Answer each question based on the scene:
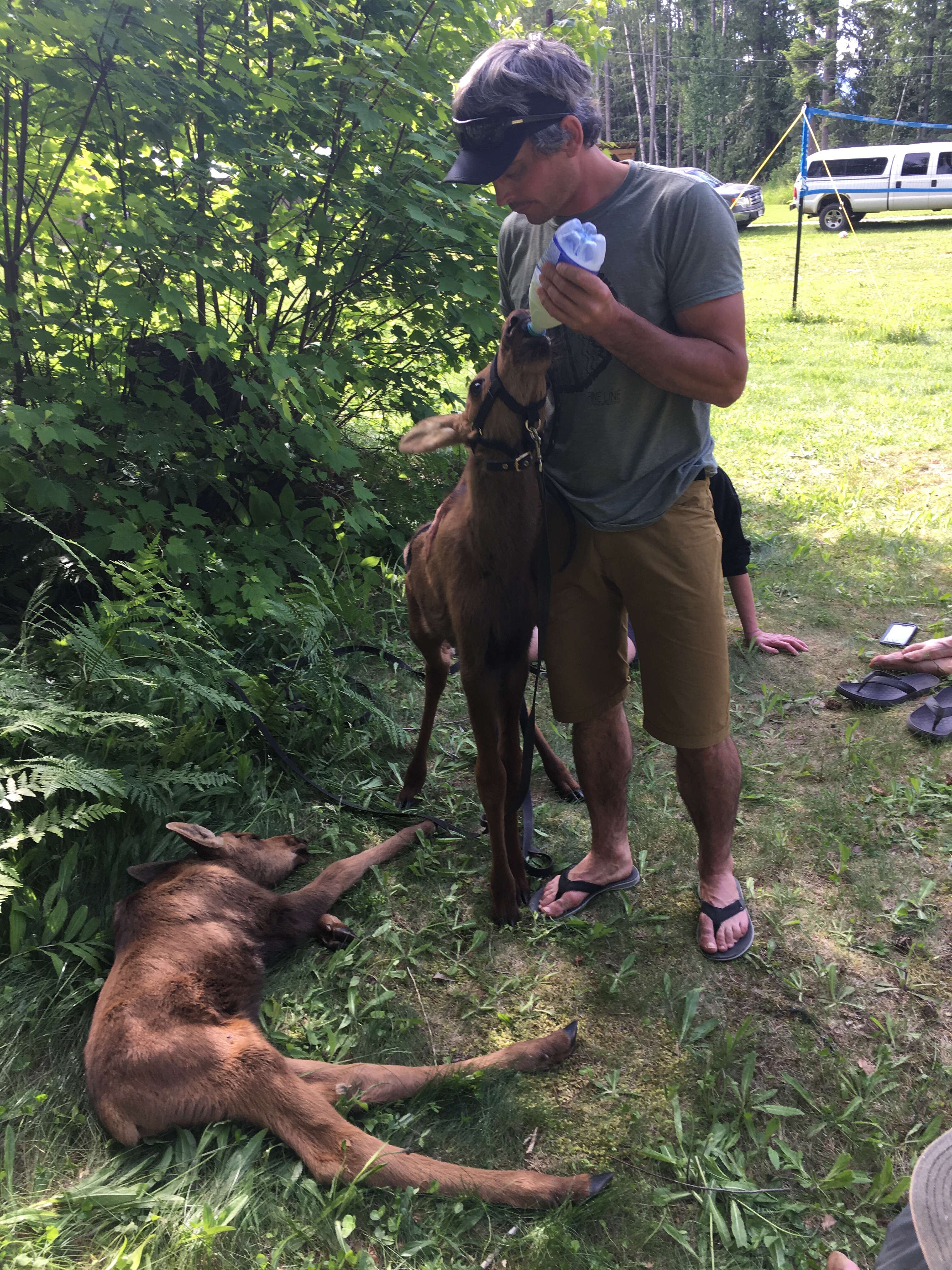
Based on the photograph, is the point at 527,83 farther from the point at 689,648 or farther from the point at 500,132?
the point at 689,648

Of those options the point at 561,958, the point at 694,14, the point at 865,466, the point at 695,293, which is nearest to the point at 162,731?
the point at 561,958

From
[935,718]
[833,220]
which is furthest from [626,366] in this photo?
[833,220]

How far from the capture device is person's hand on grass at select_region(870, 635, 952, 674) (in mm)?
4234

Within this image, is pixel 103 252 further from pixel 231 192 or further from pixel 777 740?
pixel 777 740

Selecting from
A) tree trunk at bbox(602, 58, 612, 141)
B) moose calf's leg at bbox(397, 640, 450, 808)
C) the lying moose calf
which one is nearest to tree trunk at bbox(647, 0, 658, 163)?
tree trunk at bbox(602, 58, 612, 141)

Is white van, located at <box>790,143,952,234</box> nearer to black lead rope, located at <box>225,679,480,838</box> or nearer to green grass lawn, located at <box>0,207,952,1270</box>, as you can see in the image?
green grass lawn, located at <box>0,207,952,1270</box>

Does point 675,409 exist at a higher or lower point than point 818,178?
lower

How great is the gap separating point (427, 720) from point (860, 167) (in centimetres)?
3150

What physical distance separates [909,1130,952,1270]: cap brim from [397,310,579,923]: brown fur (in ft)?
5.51

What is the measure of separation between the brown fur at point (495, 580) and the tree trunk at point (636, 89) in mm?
46067

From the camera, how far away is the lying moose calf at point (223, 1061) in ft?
6.65

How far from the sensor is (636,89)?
45156 millimetres

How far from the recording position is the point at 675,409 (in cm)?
238

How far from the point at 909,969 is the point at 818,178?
31.3 m
